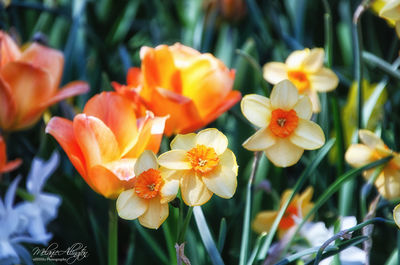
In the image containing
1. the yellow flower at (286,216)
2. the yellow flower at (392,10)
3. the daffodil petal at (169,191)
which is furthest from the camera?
the yellow flower at (286,216)

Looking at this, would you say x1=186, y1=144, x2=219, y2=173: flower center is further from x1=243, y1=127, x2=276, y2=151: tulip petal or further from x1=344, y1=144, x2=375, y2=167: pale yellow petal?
x1=344, y1=144, x2=375, y2=167: pale yellow petal

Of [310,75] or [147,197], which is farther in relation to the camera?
[310,75]

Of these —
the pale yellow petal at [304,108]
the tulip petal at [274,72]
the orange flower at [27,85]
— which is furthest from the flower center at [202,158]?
the orange flower at [27,85]

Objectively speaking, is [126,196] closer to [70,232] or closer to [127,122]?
[127,122]

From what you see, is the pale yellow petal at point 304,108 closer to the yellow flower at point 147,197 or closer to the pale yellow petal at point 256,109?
the pale yellow petal at point 256,109

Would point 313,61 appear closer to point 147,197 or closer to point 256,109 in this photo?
point 256,109

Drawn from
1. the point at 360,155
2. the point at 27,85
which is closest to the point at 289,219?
the point at 360,155

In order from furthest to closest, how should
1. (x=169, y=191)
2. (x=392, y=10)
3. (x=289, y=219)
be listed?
(x=289, y=219) → (x=392, y=10) → (x=169, y=191)
